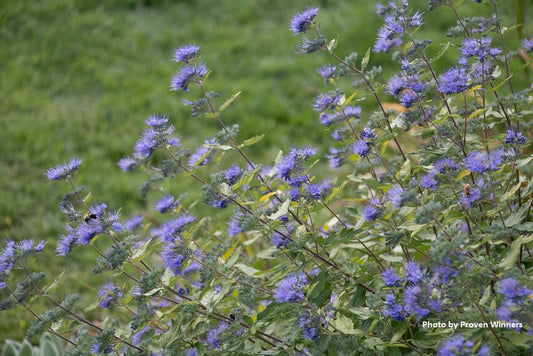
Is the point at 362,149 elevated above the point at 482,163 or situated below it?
above

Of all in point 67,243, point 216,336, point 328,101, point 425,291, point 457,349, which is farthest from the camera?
point 328,101

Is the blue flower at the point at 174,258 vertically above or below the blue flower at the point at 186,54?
below

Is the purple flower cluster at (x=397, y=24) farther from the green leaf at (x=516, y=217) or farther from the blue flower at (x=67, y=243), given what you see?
the blue flower at (x=67, y=243)

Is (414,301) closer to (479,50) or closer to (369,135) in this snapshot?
(369,135)

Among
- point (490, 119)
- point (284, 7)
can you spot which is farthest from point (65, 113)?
point (490, 119)

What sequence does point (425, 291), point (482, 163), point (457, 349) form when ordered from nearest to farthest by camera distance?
point (457, 349) < point (425, 291) < point (482, 163)

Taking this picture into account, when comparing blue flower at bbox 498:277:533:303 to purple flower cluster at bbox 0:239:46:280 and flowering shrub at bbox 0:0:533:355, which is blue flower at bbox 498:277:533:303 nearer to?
flowering shrub at bbox 0:0:533:355

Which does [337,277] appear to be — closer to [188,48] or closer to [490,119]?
[490,119]

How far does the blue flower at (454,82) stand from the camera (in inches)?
75.4

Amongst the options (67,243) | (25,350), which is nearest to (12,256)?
(67,243)

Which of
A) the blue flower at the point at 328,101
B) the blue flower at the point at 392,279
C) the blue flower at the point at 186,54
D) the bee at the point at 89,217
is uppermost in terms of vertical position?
the blue flower at the point at 328,101

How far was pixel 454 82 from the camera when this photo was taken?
1.93 meters

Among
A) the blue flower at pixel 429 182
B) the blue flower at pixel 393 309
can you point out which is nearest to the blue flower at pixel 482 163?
the blue flower at pixel 429 182

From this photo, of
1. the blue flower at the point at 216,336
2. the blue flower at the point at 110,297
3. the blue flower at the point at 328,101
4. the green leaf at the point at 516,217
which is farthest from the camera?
the blue flower at the point at 328,101
